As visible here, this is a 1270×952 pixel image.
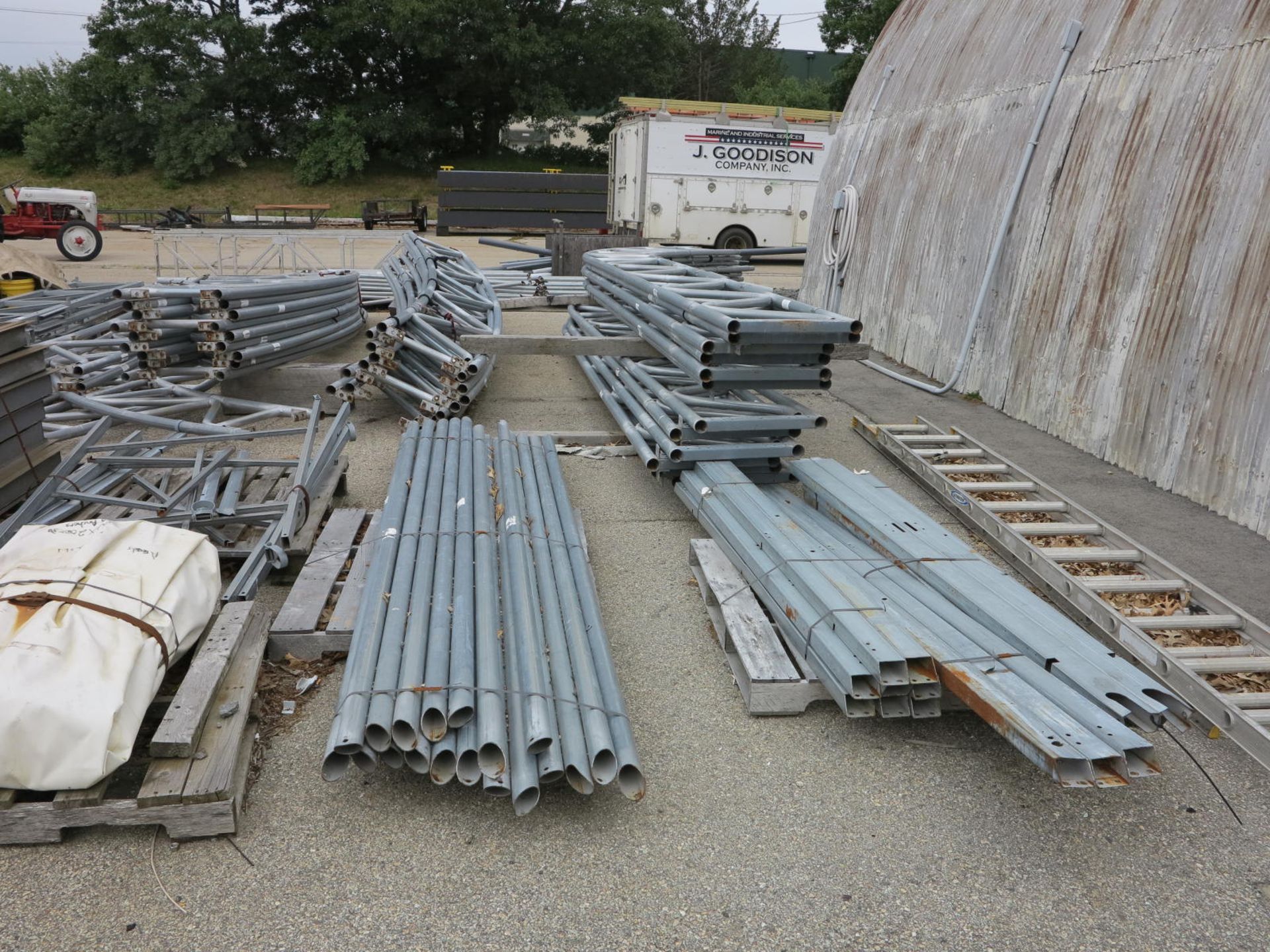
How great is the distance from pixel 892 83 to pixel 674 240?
1037 cm

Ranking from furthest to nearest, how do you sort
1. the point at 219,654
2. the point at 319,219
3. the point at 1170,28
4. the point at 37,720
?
the point at 319,219 → the point at 1170,28 → the point at 219,654 → the point at 37,720

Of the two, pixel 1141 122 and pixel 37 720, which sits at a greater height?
pixel 1141 122

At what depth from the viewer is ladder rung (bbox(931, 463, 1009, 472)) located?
7661 mm

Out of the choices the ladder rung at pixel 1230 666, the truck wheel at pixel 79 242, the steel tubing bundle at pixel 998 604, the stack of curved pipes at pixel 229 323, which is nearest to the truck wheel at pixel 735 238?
the stack of curved pipes at pixel 229 323

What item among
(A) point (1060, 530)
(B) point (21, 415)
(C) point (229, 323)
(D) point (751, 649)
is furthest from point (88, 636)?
(C) point (229, 323)

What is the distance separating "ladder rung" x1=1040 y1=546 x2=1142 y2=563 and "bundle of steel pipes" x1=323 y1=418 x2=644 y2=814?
10.6 feet

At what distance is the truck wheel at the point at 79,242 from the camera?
71.7 ft

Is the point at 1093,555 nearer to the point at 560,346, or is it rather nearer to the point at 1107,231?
the point at 1107,231

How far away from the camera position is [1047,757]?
3.39 m

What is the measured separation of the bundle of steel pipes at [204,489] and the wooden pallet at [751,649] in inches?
109

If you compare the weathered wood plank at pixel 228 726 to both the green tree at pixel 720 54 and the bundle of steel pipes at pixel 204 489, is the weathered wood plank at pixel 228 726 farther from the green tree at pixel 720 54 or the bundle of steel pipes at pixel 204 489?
the green tree at pixel 720 54

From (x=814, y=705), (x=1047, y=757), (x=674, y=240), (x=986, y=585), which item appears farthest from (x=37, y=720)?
(x=674, y=240)

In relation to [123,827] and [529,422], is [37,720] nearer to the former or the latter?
[123,827]

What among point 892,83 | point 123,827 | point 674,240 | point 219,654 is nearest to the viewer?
point 123,827
